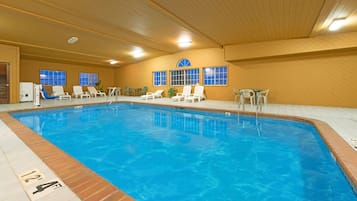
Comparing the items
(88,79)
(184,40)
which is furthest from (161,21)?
(88,79)

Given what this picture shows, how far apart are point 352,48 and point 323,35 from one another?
102 cm

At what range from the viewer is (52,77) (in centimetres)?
1181

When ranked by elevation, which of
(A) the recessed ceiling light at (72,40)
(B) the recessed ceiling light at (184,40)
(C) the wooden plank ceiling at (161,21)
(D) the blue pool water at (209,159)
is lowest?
(D) the blue pool water at (209,159)

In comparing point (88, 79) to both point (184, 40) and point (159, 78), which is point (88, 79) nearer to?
point (159, 78)

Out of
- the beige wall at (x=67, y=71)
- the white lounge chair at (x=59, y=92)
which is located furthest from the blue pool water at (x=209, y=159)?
the beige wall at (x=67, y=71)

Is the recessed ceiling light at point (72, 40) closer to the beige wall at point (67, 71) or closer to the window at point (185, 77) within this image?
the beige wall at point (67, 71)

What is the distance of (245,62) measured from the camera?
8836mm

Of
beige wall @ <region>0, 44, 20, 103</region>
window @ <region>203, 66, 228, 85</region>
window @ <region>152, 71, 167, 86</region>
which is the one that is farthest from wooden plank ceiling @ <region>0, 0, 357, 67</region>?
window @ <region>152, 71, 167, 86</region>

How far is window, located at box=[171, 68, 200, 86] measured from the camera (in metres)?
10.6

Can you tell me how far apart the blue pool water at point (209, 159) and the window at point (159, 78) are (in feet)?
23.2

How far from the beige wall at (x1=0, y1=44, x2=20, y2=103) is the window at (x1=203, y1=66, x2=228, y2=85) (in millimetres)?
8867

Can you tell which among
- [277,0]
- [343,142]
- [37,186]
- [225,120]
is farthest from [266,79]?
[37,186]

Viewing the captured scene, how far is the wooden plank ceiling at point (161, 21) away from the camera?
448 cm

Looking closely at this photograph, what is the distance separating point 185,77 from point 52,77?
855 cm
